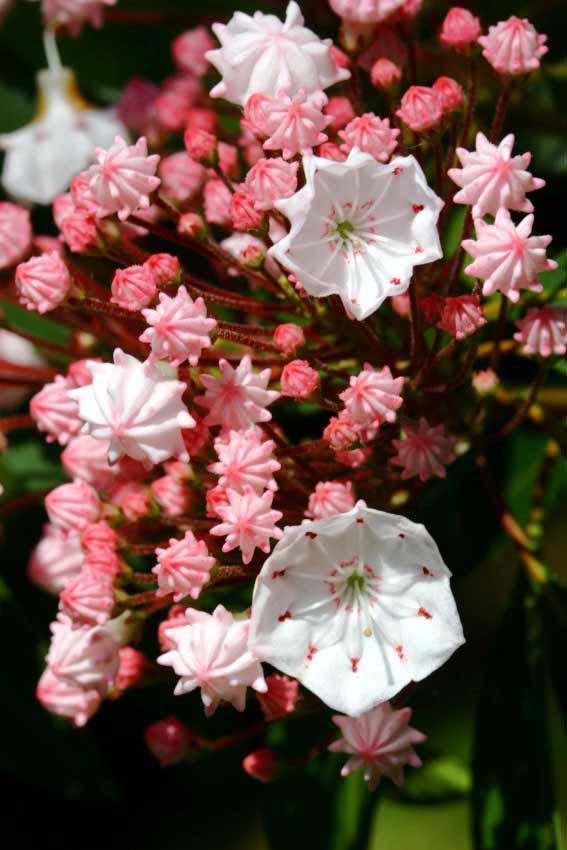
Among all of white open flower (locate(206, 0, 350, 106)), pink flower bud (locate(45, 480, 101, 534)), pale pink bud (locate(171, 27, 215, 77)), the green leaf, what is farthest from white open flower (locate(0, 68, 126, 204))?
the green leaf

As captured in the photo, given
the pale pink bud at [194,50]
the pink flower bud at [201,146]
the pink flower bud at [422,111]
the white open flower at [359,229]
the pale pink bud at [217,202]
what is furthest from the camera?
the pale pink bud at [194,50]

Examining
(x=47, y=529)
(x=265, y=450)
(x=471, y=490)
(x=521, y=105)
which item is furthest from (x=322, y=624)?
(x=521, y=105)

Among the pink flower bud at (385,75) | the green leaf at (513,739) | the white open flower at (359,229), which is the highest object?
the pink flower bud at (385,75)

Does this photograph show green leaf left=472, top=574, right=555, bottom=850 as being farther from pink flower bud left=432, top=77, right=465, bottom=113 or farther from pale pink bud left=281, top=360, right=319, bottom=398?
pink flower bud left=432, top=77, right=465, bottom=113

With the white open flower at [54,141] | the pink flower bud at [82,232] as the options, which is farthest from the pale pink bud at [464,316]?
the white open flower at [54,141]

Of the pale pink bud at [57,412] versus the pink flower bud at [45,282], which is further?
the pale pink bud at [57,412]

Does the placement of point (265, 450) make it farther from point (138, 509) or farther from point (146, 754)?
point (146, 754)

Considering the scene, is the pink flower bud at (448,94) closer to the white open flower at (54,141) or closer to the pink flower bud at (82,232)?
the pink flower bud at (82,232)
